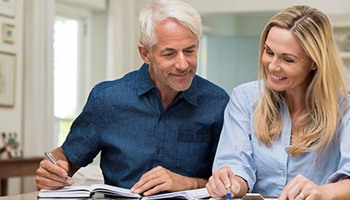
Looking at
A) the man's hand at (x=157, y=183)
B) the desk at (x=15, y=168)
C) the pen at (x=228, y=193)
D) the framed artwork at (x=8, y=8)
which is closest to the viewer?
the pen at (x=228, y=193)

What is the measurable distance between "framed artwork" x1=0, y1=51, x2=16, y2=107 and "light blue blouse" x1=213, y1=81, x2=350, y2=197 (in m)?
3.22

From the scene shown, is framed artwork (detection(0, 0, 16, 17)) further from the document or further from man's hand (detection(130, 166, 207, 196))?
the document

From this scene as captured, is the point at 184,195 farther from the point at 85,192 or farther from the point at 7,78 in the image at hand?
the point at 7,78

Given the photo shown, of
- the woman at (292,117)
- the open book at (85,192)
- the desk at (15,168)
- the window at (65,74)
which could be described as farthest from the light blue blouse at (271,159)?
the window at (65,74)

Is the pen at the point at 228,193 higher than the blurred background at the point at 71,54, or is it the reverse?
the blurred background at the point at 71,54

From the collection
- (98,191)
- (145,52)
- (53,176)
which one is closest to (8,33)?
(145,52)

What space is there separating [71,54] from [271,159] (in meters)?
4.43

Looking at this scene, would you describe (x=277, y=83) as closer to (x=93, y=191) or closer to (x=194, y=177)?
(x=194, y=177)

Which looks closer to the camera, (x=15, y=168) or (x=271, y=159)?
(x=271, y=159)

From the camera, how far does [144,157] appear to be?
7.85 ft

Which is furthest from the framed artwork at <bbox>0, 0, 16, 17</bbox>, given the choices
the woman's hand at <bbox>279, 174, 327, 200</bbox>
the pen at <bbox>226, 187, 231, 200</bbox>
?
the woman's hand at <bbox>279, 174, 327, 200</bbox>

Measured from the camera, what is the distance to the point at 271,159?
2186mm

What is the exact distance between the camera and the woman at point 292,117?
83.2 inches

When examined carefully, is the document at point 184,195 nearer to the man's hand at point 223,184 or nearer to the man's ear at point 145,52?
the man's hand at point 223,184
